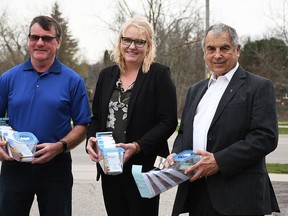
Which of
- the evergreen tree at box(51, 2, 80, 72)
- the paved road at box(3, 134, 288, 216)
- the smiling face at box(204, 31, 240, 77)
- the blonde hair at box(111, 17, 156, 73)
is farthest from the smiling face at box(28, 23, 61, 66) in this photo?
the evergreen tree at box(51, 2, 80, 72)

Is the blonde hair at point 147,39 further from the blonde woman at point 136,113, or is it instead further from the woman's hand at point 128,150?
the woman's hand at point 128,150

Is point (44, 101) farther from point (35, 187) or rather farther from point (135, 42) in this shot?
point (135, 42)

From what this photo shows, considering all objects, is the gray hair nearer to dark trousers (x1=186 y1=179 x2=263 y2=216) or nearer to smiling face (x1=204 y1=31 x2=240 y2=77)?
smiling face (x1=204 y1=31 x2=240 y2=77)

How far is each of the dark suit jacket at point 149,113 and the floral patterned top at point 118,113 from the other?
1.4 inches

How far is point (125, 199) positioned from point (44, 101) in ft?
3.32

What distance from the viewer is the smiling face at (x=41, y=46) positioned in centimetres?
332

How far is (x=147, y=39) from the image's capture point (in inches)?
134

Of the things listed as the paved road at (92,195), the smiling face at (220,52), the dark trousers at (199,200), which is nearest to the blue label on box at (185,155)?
the dark trousers at (199,200)

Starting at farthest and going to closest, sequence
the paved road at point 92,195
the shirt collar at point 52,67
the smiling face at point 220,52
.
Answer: the paved road at point 92,195 < the shirt collar at point 52,67 < the smiling face at point 220,52

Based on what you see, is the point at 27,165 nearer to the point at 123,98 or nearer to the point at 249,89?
the point at 123,98

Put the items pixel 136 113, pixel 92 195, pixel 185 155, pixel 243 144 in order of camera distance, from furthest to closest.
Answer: pixel 92 195, pixel 136 113, pixel 185 155, pixel 243 144

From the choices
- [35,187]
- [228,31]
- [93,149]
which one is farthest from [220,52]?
[35,187]

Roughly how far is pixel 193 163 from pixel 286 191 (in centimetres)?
445

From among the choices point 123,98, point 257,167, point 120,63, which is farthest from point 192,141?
point 120,63
